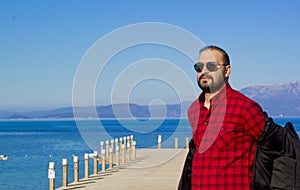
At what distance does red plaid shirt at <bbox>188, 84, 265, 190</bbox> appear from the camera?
4672 mm

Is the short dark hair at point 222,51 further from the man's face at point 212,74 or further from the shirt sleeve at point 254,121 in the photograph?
the shirt sleeve at point 254,121

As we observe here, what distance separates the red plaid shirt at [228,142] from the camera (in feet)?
15.3

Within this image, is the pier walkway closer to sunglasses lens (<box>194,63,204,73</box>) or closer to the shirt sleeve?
sunglasses lens (<box>194,63,204,73</box>)

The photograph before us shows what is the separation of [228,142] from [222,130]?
98 mm

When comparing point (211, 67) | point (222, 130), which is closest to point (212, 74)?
point (211, 67)

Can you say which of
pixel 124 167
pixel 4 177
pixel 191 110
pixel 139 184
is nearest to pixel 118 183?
pixel 139 184

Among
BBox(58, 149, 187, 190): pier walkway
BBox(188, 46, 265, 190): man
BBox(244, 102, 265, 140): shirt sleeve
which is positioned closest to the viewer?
BBox(244, 102, 265, 140): shirt sleeve

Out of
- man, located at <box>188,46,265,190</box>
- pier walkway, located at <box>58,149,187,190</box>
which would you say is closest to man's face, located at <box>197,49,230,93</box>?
man, located at <box>188,46,265,190</box>

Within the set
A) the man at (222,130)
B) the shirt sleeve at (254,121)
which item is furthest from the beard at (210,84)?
the shirt sleeve at (254,121)

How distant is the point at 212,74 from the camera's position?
4.76 metres

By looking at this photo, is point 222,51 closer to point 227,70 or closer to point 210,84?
point 227,70

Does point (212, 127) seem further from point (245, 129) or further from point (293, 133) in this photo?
point (293, 133)

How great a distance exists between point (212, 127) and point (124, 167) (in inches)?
770

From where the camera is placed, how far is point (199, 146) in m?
4.91
